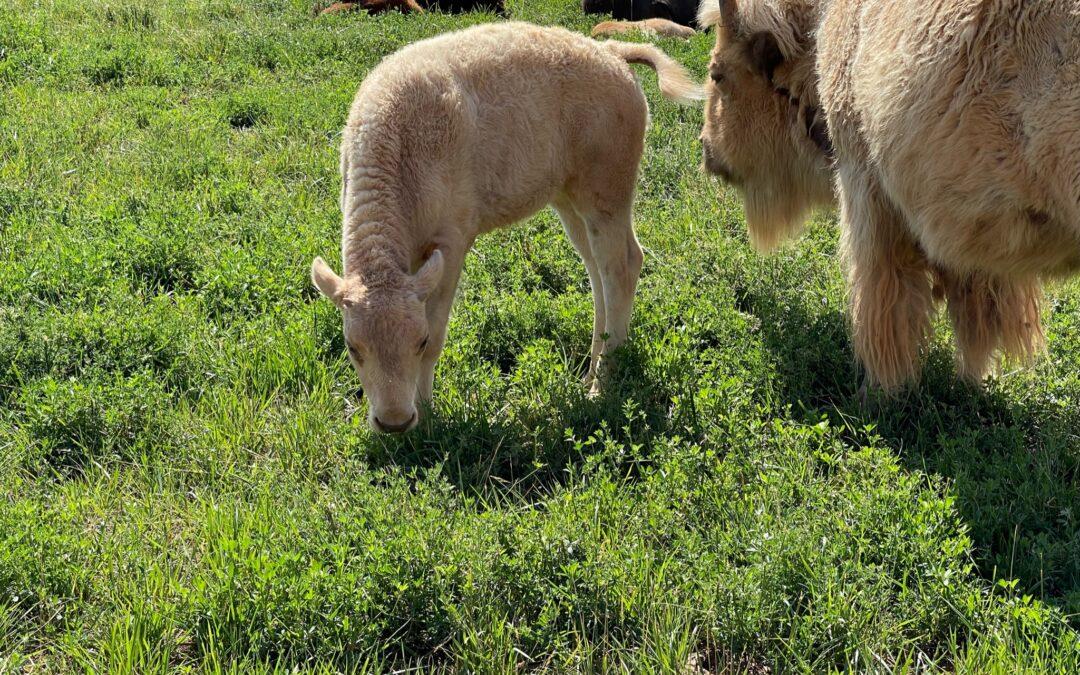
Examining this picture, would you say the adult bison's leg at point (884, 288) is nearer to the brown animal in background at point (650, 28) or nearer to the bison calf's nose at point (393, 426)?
the bison calf's nose at point (393, 426)

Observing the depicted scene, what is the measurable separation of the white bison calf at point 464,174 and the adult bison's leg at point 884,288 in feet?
4.04

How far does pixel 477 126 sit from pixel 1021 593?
309 cm

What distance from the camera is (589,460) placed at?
13.7 feet

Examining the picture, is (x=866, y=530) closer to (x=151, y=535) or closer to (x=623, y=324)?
(x=623, y=324)

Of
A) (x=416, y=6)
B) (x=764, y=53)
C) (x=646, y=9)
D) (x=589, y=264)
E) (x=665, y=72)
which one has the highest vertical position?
(x=764, y=53)

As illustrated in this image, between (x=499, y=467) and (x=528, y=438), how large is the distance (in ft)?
0.80

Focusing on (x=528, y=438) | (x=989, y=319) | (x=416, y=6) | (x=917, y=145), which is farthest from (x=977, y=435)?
(x=416, y=6)

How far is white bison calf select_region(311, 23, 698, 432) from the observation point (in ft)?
14.1

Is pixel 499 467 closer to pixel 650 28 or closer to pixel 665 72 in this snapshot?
pixel 665 72

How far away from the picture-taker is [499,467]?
4.56 meters

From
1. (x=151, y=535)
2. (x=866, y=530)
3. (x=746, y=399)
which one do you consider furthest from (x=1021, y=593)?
(x=151, y=535)

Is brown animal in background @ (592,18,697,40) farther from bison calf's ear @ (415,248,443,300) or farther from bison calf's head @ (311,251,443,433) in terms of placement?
bison calf's head @ (311,251,443,433)

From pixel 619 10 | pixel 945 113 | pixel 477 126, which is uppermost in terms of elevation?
pixel 945 113

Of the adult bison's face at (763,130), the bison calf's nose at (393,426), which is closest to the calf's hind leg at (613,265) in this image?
the adult bison's face at (763,130)
